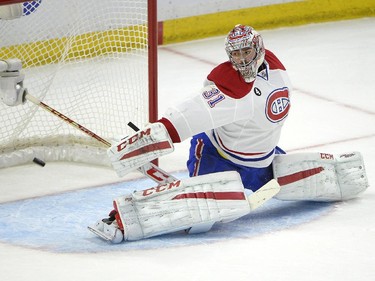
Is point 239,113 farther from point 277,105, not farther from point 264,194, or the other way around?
point 264,194

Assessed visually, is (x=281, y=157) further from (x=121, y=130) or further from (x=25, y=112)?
(x=25, y=112)

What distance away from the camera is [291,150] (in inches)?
189

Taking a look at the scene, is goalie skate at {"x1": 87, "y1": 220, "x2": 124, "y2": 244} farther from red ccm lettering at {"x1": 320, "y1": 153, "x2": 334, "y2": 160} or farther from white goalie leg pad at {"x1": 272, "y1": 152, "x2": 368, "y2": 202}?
red ccm lettering at {"x1": 320, "y1": 153, "x2": 334, "y2": 160}

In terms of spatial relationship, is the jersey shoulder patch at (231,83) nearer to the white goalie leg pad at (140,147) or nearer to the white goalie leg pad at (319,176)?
the white goalie leg pad at (140,147)

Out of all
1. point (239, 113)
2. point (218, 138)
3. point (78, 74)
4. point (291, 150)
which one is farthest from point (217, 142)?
point (78, 74)

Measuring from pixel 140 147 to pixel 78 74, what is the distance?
1345 millimetres

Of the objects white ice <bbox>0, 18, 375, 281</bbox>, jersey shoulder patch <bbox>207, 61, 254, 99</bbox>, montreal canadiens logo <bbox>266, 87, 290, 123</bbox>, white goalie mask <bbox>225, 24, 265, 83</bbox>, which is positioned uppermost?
white goalie mask <bbox>225, 24, 265, 83</bbox>

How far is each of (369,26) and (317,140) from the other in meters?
2.17

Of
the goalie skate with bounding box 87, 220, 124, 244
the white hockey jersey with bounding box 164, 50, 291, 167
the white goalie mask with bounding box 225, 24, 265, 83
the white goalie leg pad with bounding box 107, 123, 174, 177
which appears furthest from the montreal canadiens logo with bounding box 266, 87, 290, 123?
the goalie skate with bounding box 87, 220, 124, 244

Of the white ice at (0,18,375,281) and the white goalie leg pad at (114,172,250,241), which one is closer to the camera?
the white ice at (0,18,375,281)

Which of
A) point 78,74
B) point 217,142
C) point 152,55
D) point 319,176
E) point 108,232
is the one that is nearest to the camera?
point 108,232

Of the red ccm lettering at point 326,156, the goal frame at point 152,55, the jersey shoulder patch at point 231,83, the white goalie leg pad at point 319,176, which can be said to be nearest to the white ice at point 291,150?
the white goalie leg pad at point 319,176

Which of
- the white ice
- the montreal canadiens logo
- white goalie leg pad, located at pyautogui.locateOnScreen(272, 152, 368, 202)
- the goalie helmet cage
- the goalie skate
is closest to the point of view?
the white ice

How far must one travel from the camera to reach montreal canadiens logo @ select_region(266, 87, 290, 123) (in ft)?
12.6
